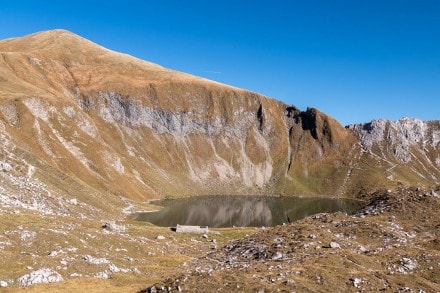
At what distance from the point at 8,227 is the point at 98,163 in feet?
371

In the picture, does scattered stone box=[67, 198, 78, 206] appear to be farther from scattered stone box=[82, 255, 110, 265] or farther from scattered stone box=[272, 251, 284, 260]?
scattered stone box=[272, 251, 284, 260]

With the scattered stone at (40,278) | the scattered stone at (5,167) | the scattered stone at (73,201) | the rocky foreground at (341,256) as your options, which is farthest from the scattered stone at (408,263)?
the scattered stone at (5,167)

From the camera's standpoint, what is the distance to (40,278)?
52812mm

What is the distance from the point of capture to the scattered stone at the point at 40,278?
5126cm

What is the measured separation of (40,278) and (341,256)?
121ft

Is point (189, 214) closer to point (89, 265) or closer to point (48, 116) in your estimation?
point (48, 116)

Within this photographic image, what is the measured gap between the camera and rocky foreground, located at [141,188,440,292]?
139 feet

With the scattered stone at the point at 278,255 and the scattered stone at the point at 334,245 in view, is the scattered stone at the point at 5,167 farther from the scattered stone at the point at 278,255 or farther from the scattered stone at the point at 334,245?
the scattered stone at the point at 334,245

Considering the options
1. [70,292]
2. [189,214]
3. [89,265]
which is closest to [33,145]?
[189,214]

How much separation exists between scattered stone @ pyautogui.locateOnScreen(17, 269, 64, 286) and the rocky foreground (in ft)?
48.3

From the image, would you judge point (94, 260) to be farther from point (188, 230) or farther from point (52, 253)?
point (188, 230)

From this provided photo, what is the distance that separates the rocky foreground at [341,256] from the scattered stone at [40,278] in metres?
14.7

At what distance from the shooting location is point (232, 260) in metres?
59.9

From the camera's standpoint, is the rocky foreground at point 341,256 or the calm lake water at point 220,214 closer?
the rocky foreground at point 341,256
